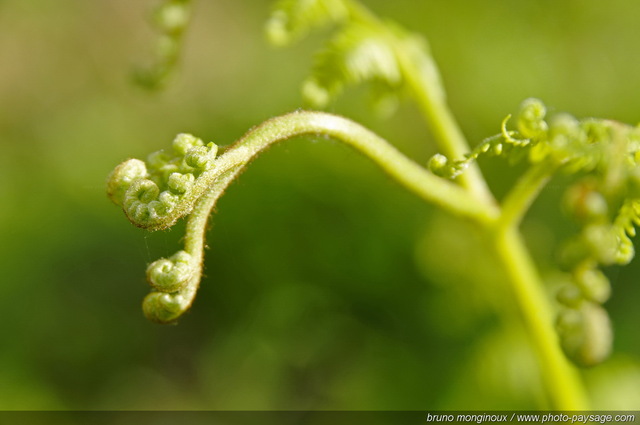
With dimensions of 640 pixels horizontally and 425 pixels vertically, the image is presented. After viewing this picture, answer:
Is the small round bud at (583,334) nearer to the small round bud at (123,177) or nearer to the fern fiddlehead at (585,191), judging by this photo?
the fern fiddlehead at (585,191)

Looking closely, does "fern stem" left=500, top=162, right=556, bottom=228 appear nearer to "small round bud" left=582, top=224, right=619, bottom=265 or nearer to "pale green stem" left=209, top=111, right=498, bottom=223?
"pale green stem" left=209, top=111, right=498, bottom=223

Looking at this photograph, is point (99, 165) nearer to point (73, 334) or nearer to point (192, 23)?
point (73, 334)

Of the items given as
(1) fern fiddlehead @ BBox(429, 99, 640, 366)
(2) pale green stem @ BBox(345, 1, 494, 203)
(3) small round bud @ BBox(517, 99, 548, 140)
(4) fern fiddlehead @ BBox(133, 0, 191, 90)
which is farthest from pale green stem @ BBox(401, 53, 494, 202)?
(4) fern fiddlehead @ BBox(133, 0, 191, 90)

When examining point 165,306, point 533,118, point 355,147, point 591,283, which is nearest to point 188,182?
point 165,306

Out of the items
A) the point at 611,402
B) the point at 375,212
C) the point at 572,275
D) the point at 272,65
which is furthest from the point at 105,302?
the point at 572,275

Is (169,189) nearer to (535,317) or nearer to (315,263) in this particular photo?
(535,317)

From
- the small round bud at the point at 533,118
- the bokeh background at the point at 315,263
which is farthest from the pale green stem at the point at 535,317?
the bokeh background at the point at 315,263
